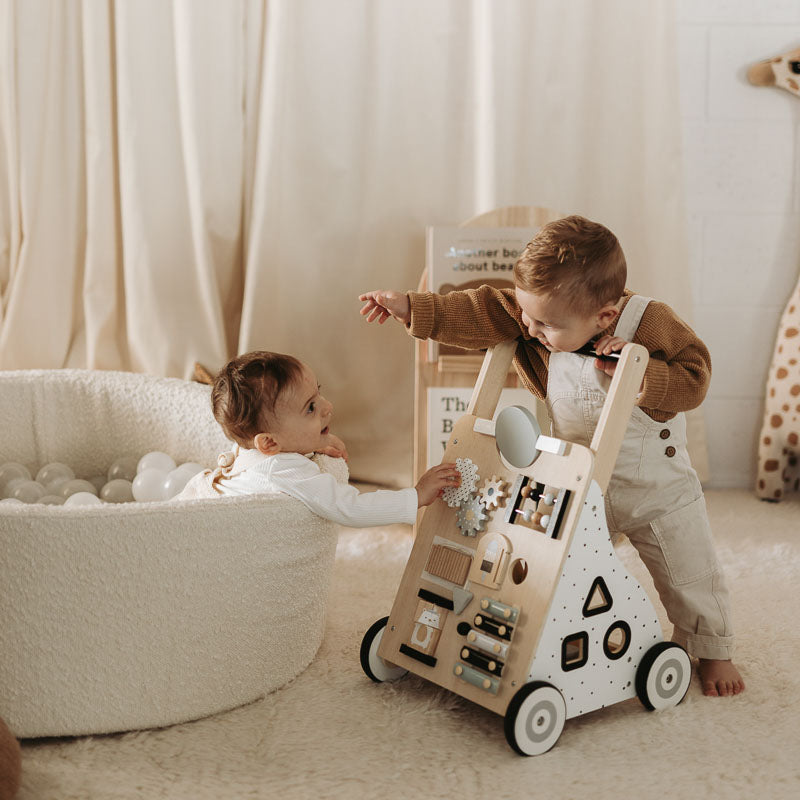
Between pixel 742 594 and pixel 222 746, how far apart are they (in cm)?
109

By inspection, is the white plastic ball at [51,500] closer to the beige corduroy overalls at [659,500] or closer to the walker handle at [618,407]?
the beige corduroy overalls at [659,500]

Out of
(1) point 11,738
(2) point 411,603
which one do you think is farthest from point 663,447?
(1) point 11,738

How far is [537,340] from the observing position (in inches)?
61.3

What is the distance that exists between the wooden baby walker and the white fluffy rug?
0.05 m

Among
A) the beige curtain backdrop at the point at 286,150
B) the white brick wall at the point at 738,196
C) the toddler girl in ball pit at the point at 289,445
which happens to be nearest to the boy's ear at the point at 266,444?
the toddler girl in ball pit at the point at 289,445

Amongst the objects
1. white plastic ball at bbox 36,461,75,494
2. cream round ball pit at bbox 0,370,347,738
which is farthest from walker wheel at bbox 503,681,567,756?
white plastic ball at bbox 36,461,75,494

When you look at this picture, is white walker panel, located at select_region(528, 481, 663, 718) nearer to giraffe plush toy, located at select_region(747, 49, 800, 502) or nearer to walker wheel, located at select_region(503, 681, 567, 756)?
walker wheel, located at select_region(503, 681, 567, 756)

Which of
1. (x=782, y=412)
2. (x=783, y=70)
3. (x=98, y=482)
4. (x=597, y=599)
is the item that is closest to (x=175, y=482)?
(x=98, y=482)

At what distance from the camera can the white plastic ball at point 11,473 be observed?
201 cm

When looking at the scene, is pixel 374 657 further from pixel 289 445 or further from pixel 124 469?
pixel 124 469

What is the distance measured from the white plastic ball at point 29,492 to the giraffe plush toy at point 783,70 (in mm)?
1999

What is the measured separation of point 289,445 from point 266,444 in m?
0.04

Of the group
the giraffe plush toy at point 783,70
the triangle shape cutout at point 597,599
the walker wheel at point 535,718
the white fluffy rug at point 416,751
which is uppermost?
the giraffe plush toy at point 783,70

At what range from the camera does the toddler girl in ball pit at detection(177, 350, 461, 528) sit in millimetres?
1430
